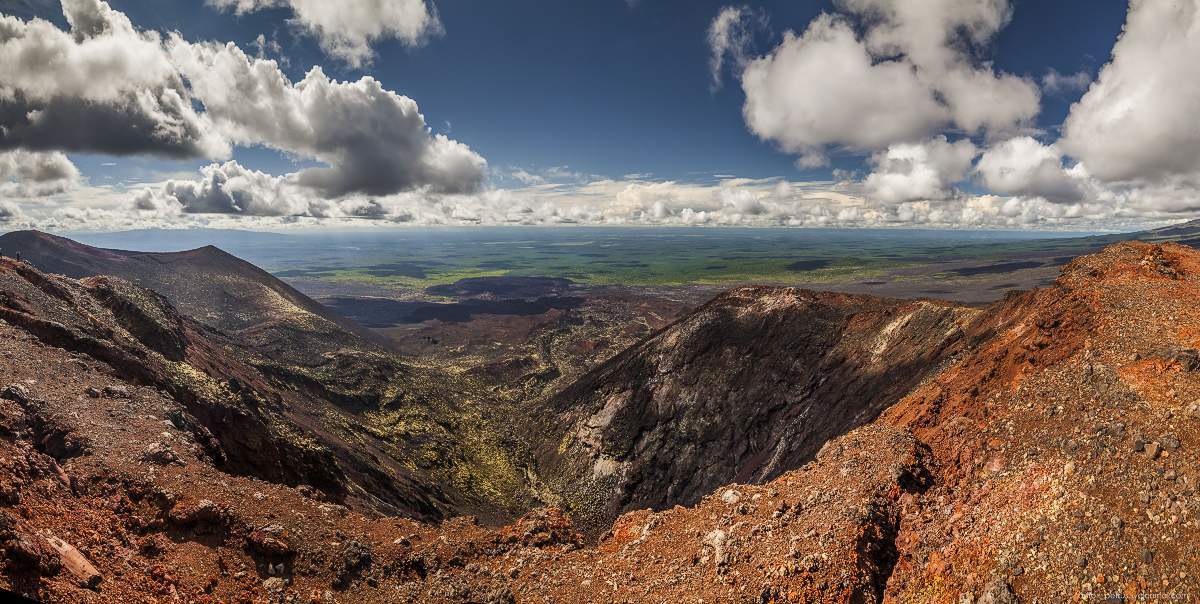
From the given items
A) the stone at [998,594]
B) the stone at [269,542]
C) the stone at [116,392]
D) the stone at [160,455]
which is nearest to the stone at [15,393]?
the stone at [116,392]

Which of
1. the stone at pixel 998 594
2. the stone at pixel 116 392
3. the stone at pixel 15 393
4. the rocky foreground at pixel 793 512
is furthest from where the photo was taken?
the stone at pixel 116 392

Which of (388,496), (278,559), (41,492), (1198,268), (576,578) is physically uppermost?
(1198,268)

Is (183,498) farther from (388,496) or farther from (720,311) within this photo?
(720,311)

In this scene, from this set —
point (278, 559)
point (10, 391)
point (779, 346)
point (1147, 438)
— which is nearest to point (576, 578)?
point (278, 559)

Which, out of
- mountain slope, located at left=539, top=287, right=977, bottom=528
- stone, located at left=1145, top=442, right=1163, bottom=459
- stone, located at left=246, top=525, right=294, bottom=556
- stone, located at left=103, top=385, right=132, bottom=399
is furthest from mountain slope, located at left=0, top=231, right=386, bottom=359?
stone, located at left=1145, top=442, right=1163, bottom=459

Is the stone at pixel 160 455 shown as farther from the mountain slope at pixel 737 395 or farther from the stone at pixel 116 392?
the mountain slope at pixel 737 395

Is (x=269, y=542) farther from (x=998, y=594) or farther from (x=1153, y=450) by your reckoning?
(x=1153, y=450)
